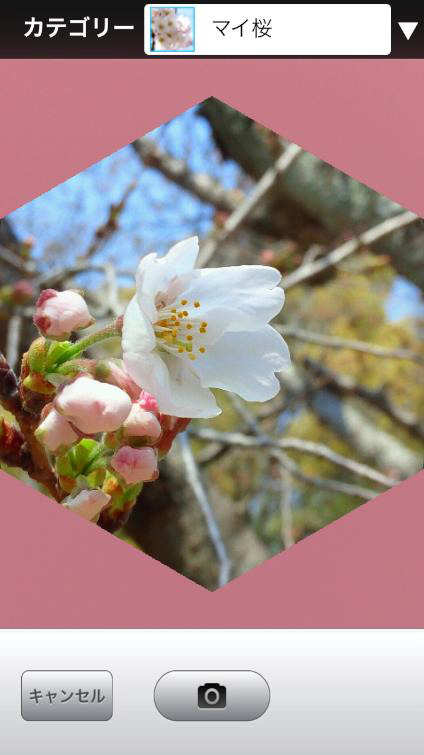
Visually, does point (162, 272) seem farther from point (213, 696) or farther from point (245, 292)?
point (213, 696)

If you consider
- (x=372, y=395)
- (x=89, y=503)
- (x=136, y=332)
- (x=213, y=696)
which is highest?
(x=136, y=332)

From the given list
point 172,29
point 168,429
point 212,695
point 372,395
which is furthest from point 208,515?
point 372,395

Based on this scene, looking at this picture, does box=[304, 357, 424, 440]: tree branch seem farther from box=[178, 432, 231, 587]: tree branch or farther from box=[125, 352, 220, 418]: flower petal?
box=[125, 352, 220, 418]: flower petal

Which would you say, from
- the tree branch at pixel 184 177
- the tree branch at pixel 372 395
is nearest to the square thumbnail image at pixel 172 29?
the tree branch at pixel 184 177

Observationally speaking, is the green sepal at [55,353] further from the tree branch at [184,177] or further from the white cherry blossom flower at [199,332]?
the tree branch at [184,177]

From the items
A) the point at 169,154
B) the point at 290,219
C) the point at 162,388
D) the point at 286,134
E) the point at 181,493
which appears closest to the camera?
the point at 162,388

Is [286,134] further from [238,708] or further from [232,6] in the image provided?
[238,708]

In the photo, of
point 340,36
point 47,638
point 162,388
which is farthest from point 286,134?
point 47,638
